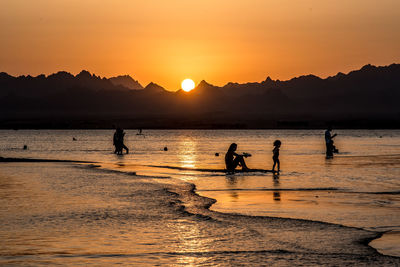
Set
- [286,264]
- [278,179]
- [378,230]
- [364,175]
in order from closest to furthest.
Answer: [286,264] → [378,230] → [278,179] → [364,175]

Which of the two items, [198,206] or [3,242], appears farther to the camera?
[198,206]

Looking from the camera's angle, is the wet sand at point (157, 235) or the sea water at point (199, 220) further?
the sea water at point (199, 220)

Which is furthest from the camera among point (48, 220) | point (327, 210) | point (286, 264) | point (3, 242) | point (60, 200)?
point (60, 200)

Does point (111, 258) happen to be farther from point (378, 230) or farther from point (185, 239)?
point (378, 230)

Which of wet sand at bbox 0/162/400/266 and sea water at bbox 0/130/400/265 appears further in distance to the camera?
sea water at bbox 0/130/400/265

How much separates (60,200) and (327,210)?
24.3 ft

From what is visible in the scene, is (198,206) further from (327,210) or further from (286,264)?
(286,264)

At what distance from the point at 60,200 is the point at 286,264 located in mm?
9435

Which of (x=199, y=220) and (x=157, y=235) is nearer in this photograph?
(x=157, y=235)

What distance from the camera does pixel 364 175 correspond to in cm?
2564

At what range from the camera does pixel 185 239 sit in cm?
1161

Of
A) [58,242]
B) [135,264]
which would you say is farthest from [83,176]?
[135,264]

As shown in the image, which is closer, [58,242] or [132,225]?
[58,242]

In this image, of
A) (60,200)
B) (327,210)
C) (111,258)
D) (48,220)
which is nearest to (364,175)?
(327,210)
